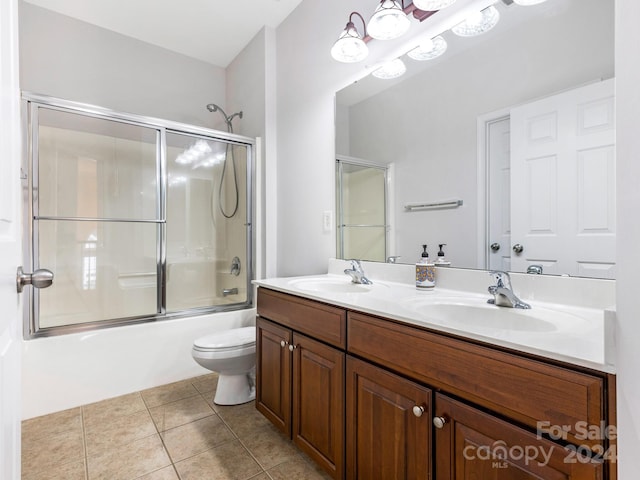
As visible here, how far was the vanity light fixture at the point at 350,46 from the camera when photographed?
1717mm

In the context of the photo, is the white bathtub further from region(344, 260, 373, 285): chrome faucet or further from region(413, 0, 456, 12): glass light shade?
region(413, 0, 456, 12): glass light shade

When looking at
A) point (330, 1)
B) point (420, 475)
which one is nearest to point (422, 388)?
point (420, 475)

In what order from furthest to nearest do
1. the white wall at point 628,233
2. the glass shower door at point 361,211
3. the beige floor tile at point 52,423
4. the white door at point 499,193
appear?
the glass shower door at point 361,211 < the beige floor tile at point 52,423 < the white door at point 499,193 < the white wall at point 628,233

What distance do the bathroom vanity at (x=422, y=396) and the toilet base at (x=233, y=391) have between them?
47 centimetres

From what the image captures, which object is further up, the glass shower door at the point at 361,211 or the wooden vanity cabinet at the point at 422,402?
the glass shower door at the point at 361,211

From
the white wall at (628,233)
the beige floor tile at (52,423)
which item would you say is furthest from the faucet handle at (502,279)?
the beige floor tile at (52,423)

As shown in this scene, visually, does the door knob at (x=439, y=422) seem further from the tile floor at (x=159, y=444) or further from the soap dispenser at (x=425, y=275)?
the tile floor at (x=159, y=444)

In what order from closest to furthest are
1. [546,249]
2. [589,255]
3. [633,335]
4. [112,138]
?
[633,335]
[589,255]
[546,249]
[112,138]

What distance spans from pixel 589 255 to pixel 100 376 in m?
2.63

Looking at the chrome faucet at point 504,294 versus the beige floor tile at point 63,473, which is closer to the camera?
the chrome faucet at point 504,294

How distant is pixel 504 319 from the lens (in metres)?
1.10

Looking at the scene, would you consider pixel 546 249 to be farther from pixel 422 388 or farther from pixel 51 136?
pixel 51 136

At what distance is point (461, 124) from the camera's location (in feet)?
4.88

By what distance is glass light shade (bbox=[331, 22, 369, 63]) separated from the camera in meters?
1.72
